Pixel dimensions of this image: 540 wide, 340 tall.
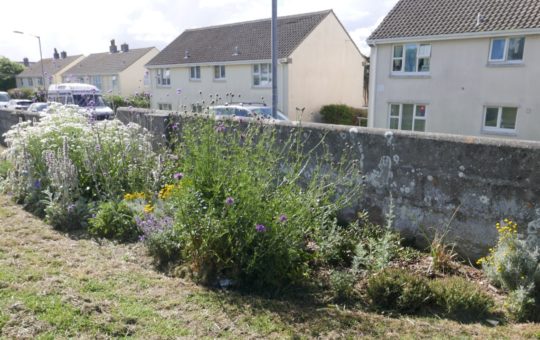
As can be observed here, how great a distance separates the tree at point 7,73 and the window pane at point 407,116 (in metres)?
61.1

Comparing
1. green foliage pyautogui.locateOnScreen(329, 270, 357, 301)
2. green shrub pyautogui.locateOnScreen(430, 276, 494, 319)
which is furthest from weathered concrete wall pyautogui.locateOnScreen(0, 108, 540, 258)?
green foliage pyautogui.locateOnScreen(329, 270, 357, 301)

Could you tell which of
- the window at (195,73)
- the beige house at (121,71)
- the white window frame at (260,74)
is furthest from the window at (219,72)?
the beige house at (121,71)

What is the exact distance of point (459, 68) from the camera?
17.9 meters

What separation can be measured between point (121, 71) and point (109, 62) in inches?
195

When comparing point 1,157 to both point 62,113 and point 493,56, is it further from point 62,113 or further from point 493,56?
point 493,56

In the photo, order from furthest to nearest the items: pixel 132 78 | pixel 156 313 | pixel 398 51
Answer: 1. pixel 132 78
2. pixel 398 51
3. pixel 156 313

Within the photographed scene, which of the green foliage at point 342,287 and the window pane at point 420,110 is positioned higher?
the window pane at point 420,110

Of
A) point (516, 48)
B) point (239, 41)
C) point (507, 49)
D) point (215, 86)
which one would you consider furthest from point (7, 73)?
point (516, 48)

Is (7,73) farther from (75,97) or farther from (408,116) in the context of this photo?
(408,116)

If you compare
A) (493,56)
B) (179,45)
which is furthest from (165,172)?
(179,45)

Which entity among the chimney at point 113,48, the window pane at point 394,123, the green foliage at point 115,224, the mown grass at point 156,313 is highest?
the chimney at point 113,48

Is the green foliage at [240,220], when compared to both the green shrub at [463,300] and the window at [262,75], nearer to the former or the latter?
the green shrub at [463,300]

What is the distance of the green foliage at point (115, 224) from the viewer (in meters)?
5.03

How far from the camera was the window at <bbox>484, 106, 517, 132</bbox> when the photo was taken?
16.7 metres
